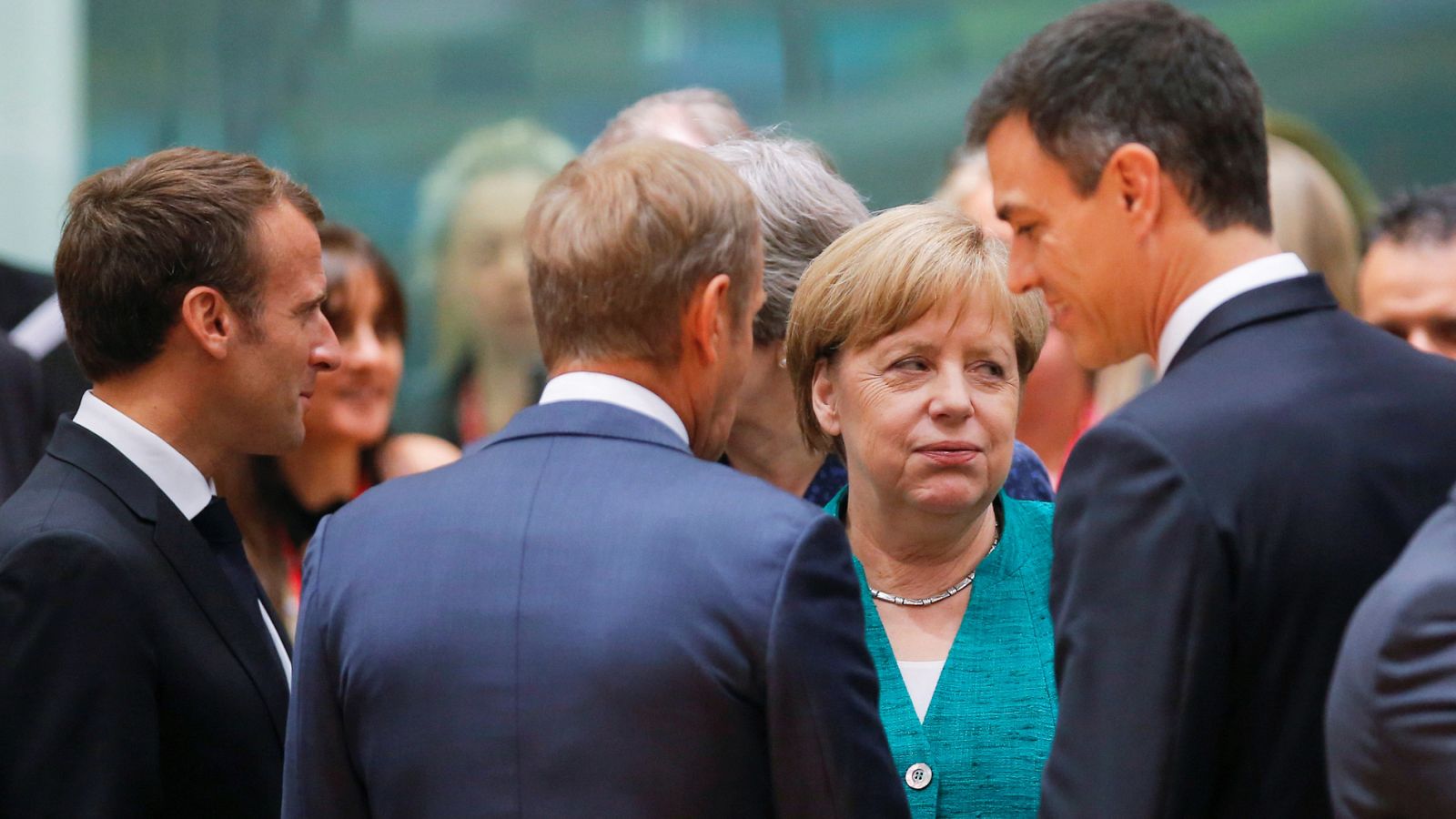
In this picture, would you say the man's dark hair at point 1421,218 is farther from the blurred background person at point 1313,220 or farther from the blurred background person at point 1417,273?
the blurred background person at point 1313,220

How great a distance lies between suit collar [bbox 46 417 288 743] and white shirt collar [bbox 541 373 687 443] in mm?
711

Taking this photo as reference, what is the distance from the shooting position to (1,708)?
7.11 ft

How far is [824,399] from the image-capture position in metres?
2.63

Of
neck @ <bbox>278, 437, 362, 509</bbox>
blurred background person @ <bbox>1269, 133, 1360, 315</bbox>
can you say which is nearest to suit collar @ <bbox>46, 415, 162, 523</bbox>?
neck @ <bbox>278, 437, 362, 509</bbox>

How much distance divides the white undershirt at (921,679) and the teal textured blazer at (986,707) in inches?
0.7

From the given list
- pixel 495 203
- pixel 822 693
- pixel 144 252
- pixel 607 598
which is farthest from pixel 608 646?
pixel 495 203

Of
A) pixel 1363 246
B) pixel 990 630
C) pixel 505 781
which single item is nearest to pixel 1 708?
Answer: pixel 505 781

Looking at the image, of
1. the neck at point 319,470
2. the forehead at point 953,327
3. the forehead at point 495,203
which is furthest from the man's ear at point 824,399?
the forehead at point 495,203

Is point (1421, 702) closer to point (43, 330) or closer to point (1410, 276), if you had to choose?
point (1410, 276)

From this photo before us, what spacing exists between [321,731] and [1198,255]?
1119 millimetres

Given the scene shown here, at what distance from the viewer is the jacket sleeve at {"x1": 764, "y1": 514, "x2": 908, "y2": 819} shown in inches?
70.5

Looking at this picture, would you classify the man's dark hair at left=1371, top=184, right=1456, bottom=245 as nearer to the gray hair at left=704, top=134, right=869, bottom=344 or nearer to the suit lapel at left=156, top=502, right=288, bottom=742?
the gray hair at left=704, top=134, right=869, bottom=344

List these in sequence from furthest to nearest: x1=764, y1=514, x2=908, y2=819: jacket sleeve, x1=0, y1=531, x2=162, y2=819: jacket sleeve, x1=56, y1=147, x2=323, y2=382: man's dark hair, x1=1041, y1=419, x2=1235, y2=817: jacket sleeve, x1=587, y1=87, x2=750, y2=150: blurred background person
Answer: x1=587, y1=87, x2=750, y2=150: blurred background person < x1=56, y1=147, x2=323, y2=382: man's dark hair < x1=0, y1=531, x2=162, y2=819: jacket sleeve < x1=764, y1=514, x2=908, y2=819: jacket sleeve < x1=1041, y1=419, x2=1235, y2=817: jacket sleeve

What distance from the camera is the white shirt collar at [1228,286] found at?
1.85 meters
